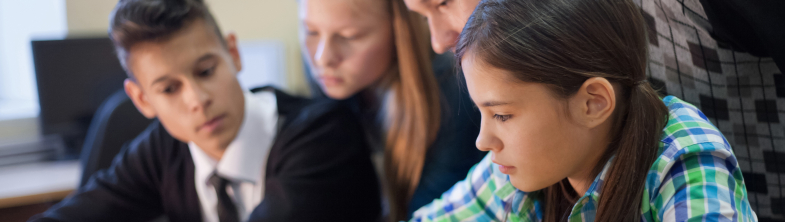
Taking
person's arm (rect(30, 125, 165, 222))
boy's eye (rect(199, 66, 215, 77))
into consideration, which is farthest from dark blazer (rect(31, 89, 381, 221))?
boy's eye (rect(199, 66, 215, 77))

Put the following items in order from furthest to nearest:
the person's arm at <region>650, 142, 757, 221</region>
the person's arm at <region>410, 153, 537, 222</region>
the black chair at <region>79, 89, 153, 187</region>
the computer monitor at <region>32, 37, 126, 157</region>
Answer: the computer monitor at <region>32, 37, 126, 157</region>
the black chair at <region>79, 89, 153, 187</region>
the person's arm at <region>410, 153, 537, 222</region>
the person's arm at <region>650, 142, 757, 221</region>

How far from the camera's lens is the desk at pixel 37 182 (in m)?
0.85

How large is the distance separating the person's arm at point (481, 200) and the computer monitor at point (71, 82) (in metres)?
0.71

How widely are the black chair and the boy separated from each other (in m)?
0.08

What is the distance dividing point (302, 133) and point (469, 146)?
233 millimetres

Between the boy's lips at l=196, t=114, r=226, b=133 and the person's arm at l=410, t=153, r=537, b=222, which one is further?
the boy's lips at l=196, t=114, r=226, b=133

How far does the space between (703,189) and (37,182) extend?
103 cm

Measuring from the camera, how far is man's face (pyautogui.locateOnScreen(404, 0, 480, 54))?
1.69 feet

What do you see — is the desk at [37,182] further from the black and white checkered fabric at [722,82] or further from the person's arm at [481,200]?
the black and white checkered fabric at [722,82]

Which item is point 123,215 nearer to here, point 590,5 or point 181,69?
point 181,69

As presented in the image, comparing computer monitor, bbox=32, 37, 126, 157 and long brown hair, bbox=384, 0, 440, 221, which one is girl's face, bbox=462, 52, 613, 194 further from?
computer monitor, bbox=32, 37, 126, 157

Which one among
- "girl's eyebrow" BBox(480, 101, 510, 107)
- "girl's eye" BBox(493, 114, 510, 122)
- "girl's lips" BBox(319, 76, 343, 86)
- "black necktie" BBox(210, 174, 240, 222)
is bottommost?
"black necktie" BBox(210, 174, 240, 222)

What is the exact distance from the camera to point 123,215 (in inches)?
28.3

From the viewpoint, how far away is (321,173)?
648 millimetres
